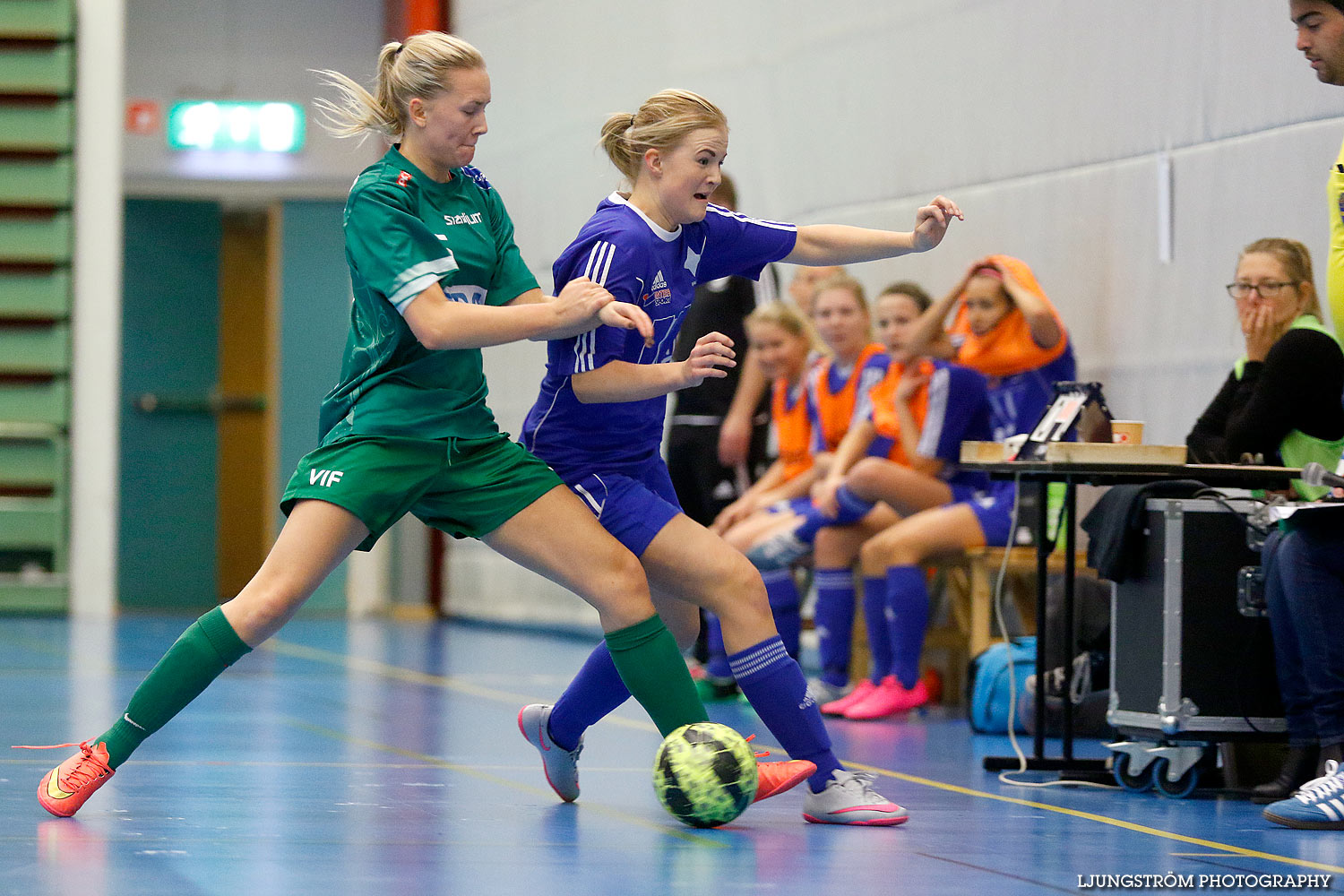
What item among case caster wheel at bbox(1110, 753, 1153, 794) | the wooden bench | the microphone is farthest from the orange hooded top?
the microphone

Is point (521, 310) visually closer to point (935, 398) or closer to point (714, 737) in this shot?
point (714, 737)

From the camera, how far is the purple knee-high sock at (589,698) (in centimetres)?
427

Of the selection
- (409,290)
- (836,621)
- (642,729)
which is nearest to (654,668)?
(409,290)

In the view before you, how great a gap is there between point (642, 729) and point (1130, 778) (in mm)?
1882

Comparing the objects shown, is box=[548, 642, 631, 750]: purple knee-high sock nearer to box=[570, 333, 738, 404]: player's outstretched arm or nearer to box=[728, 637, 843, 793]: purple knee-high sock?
box=[728, 637, 843, 793]: purple knee-high sock

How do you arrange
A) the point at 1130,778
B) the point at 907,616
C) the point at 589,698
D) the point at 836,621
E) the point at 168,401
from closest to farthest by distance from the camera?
the point at 589,698 < the point at 1130,778 < the point at 907,616 < the point at 836,621 < the point at 168,401

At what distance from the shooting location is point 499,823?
396 centimetres

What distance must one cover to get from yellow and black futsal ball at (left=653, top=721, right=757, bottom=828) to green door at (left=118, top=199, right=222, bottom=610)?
10524 mm

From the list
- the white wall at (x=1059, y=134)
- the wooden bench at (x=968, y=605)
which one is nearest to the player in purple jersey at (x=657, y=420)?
the white wall at (x=1059, y=134)

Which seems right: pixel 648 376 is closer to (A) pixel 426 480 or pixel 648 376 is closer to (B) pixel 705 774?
(A) pixel 426 480

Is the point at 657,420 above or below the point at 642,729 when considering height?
above

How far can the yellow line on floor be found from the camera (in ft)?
12.2

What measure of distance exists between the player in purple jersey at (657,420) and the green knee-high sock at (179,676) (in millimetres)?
858

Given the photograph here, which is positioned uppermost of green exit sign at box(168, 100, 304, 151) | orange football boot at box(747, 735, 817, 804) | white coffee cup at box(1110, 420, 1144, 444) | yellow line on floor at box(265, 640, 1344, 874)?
green exit sign at box(168, 100, 304, 151)
